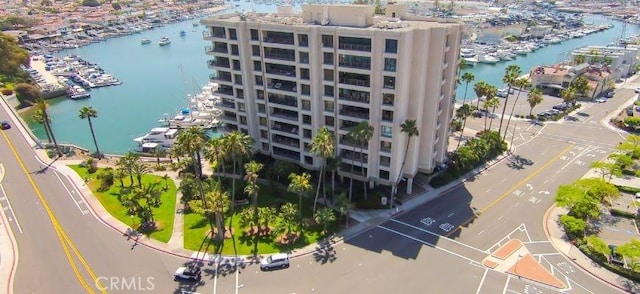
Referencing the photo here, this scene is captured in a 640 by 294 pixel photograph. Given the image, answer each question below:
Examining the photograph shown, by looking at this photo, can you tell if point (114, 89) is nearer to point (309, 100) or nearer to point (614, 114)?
point (309, 100)

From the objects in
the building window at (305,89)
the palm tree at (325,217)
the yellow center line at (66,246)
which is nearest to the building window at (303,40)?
the building window at (305,89)

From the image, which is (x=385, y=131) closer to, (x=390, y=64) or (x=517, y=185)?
(x=390, y=64)

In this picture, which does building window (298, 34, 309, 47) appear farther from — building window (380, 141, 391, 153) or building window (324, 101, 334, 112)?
building window (380, 141, 391, 153)

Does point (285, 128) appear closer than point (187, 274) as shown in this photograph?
No

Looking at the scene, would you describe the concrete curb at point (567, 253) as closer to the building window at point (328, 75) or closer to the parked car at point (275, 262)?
the parked car at point (275, 262)

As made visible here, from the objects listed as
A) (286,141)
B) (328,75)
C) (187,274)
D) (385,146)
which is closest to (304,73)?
(328,75)

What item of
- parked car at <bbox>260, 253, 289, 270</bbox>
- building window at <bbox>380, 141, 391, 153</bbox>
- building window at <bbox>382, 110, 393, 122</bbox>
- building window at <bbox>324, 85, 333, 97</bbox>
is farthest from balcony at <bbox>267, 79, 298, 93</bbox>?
parked car at <bbox>260, 253, 289, 270</bbox>
